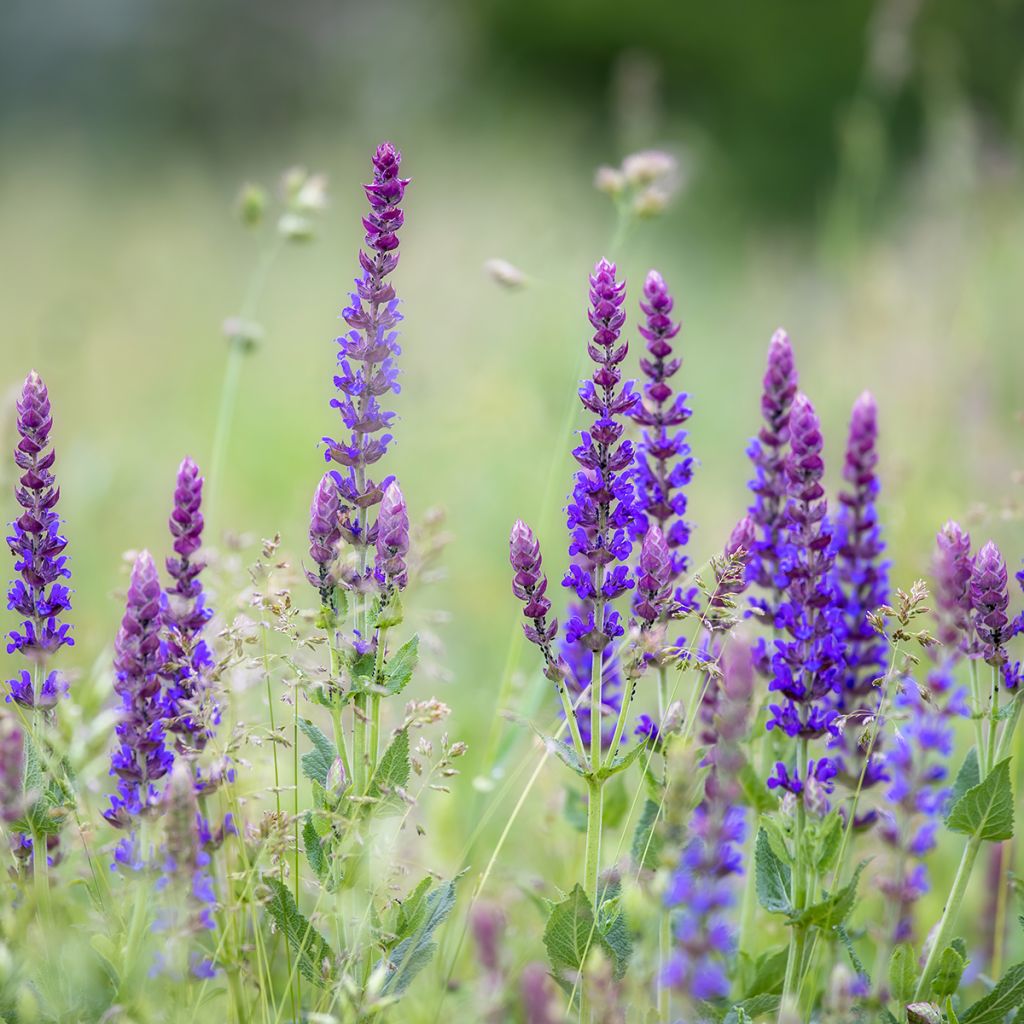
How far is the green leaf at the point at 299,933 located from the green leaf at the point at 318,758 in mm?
172

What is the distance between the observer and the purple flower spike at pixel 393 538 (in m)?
1.91

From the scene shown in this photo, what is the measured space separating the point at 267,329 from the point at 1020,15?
12562 millimetres

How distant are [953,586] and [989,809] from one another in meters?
0.37

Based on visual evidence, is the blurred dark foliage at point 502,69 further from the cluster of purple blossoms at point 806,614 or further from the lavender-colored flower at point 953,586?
the lavender-colored flower at point 953,586


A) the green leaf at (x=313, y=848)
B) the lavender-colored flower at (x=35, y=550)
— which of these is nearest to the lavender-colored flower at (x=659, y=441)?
the green leaf at (x=313, y=848)

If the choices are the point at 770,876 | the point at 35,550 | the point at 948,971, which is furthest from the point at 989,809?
the point at 35,550

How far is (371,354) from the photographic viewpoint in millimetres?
1960

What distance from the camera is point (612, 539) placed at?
1.98 m

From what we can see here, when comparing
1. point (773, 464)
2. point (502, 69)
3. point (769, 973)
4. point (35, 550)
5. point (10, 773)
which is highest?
point (502, 69)

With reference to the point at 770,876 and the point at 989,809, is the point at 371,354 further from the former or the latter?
A: the point at 989,809

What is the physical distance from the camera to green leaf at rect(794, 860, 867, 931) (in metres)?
1.92

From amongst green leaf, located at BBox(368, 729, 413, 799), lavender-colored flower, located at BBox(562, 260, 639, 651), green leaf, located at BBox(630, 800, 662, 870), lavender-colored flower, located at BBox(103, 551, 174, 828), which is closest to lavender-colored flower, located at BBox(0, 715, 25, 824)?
lavender-colored flower, located at BBox(103, 551, 174, 828)

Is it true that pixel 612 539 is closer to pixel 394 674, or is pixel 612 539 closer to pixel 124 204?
pixel 394 674

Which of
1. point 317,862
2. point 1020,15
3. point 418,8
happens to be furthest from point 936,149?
point 418,8
